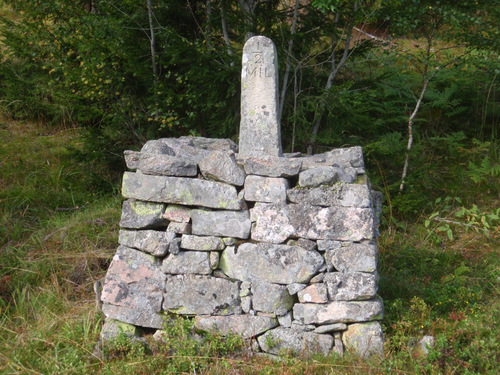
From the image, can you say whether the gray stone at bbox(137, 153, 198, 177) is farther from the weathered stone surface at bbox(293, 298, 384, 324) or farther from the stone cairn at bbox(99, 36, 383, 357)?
the weathered stone surface at bbox(293, 298, 384, 324)

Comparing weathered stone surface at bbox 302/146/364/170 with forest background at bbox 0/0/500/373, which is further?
forest background at bbox 0/0/500/373

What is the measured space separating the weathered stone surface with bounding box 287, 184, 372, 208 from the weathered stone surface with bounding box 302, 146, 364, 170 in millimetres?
302

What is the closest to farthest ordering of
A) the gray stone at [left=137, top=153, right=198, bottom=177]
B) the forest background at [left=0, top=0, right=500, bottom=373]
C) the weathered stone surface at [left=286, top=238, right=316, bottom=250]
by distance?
the weathered stone surface at [left=286, top=238, right=316, bottom=250] < the gray stone at [left=137, top=153, right=198, bottom=177] < the forest background at [left=0, top=0, right=500, bottom=373]

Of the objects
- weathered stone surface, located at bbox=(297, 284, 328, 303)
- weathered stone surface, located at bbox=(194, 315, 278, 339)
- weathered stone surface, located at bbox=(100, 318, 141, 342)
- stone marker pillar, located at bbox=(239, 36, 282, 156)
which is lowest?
weathered stone surface, located at bbox=(100, 318, 141, 342)

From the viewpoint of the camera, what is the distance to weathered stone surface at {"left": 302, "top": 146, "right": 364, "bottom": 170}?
14.1 feet

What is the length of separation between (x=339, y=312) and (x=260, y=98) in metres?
1.95

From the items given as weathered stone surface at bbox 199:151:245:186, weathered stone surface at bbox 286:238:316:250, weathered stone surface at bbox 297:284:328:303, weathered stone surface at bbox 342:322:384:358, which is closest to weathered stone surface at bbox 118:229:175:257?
weathered stone surface at bbox 199:151:245:186

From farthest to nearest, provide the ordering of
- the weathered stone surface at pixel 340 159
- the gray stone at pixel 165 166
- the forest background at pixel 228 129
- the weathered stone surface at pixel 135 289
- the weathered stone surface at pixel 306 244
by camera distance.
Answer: the forest background at pixel 228 129, the weathered stone surface at pixel 340 159, the weathered stone surface at pixel 135 289, the gray stone at pixel 165 166, the weathered stone surface at pixel 306 244

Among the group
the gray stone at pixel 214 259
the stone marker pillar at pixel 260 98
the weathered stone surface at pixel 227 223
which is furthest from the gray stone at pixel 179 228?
the stone marker pillar at pixel 260 98

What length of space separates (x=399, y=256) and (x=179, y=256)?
3279 mm

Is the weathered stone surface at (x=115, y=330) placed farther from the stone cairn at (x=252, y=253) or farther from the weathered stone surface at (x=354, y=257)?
the weathered stone surface at (x=354, y=257)

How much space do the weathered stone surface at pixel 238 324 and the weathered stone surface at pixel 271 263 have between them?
331 mm

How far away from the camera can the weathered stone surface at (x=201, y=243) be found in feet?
13.2

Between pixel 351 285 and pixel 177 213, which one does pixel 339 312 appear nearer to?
pixel 351 285
